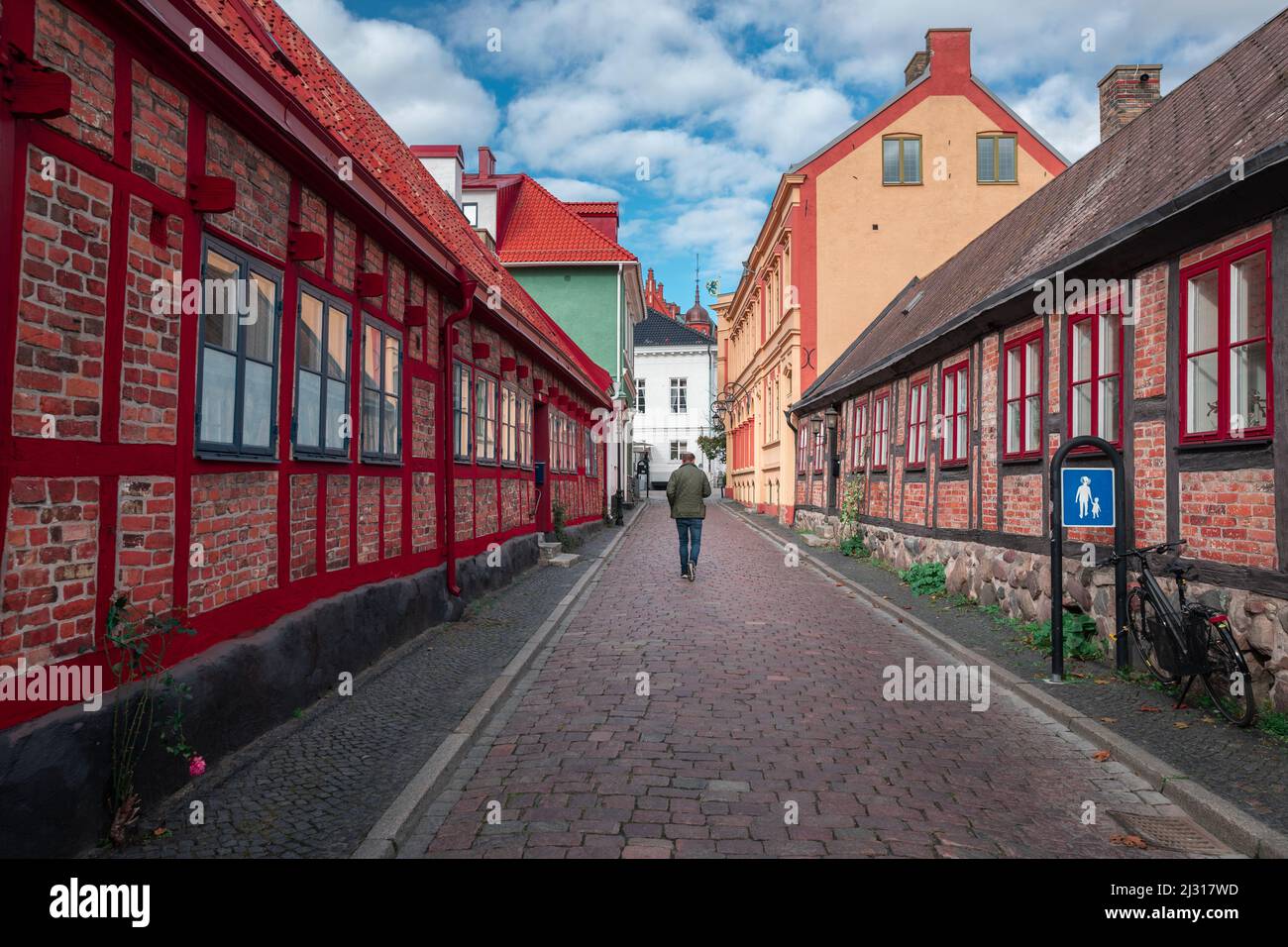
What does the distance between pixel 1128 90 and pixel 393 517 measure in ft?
40.5

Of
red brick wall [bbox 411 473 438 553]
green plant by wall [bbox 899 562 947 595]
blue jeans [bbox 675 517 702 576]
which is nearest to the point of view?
red brick wall [bbox 411 473 438 553]

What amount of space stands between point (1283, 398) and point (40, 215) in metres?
6.41

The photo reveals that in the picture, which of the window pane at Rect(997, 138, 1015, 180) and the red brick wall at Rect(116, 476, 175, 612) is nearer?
the red brick wall at Rect(116, 476, 175, 612)

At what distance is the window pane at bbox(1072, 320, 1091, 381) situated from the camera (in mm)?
8188

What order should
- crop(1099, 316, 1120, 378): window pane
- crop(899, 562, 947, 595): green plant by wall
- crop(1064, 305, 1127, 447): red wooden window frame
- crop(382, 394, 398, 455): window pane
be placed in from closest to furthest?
crop(1064, 305, 1127, 447): red wooden window frame → crop(1099, 316, 1120, 378): window pane → crop(382, 394, 398, 455): window pane → crop(899, 562, 947, 595): green plant by wall

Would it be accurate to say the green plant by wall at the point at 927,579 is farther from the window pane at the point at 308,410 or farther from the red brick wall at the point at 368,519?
the window pane at the point at 308,410

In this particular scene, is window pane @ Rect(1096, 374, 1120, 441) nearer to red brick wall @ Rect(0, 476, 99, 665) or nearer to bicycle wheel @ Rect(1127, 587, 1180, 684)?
bicycle wheel @ Rect(1127, 587, 1180, 684)

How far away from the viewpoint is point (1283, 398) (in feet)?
17.5

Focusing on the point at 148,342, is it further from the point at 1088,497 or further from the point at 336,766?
the point at 1088,497

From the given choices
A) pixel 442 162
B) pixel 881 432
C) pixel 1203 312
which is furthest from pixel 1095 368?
pixel 442 162

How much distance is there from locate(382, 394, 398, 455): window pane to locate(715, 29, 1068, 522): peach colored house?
58.5ft

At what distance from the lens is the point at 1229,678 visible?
5539 millimetres

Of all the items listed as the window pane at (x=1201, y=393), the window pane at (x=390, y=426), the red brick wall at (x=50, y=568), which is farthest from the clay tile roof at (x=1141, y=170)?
the red brick wall at (x=50, y=568)

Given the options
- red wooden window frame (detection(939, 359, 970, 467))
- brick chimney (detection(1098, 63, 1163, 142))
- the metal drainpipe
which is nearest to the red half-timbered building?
the metal drainpipe
